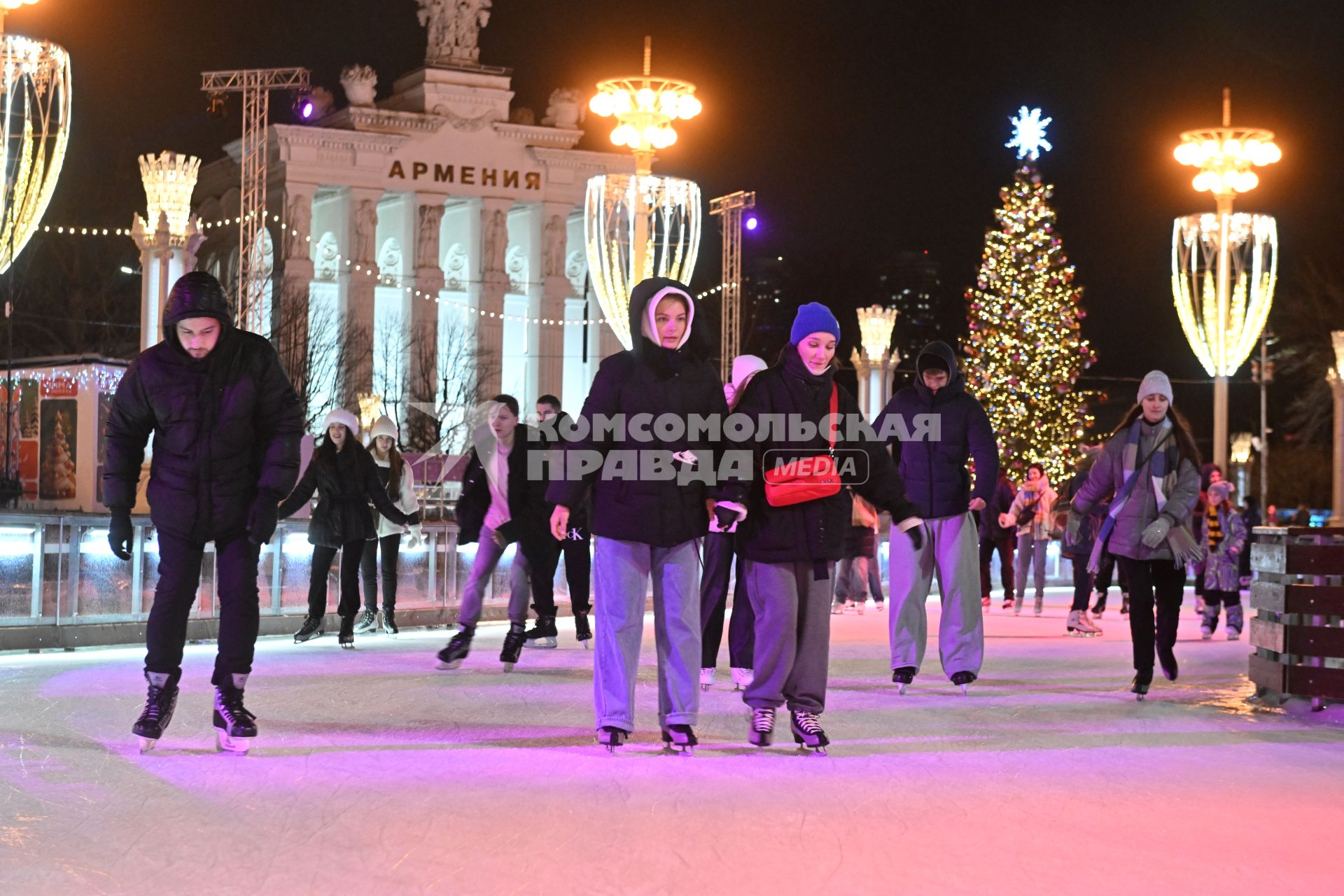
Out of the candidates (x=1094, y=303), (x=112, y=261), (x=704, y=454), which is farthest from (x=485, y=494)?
(x=112, y=261)

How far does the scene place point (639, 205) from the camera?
60.8 ft

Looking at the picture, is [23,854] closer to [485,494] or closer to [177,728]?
[177,728]

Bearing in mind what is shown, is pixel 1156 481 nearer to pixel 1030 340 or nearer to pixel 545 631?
pixel 545 631

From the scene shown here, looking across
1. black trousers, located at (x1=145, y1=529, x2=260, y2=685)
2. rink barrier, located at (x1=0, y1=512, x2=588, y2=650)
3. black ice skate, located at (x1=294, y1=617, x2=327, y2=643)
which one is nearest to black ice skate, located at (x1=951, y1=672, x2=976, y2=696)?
black trousers, located at (x1=145, y1=529, x2=260, y2=685)

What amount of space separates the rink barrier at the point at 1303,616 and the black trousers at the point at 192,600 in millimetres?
5002

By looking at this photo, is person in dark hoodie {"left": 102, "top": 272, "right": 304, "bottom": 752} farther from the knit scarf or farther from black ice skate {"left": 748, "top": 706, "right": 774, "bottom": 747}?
the knit scarf

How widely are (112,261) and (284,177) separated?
6623 millimetres

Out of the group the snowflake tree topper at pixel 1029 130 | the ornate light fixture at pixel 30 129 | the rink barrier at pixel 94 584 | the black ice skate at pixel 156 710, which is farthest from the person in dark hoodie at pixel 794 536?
the snowflake tree topper at pixel 1029 130

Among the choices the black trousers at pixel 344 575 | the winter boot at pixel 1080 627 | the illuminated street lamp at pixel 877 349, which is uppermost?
the illuminated street lamp at pixel 877 349

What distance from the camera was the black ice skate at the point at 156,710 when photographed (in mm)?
6695

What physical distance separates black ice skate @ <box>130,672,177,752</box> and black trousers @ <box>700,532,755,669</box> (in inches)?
116

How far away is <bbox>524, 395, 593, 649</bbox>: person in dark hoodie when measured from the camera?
11711 millimetres

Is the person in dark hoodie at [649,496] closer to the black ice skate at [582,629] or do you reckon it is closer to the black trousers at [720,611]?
the black trousers at [720,611]

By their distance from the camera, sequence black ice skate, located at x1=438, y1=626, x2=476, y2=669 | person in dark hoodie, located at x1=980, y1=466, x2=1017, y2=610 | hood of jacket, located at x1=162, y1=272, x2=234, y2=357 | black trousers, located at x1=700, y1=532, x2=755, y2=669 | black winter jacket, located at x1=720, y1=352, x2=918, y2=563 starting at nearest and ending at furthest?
hood of jacket, located at x1=162, y1=272, x2=234, y2=357
black winter jacket, located at x1=720, y1=352, x2=918, y2=563
black trousers, located at x1=700, y1=532, x2=755, y2=669
black ice skate, located at x1=438, y1=626, x2=476, y2=669
person in dark hoodie, located at x1=980, y1=466, x2=1017, y2=610
